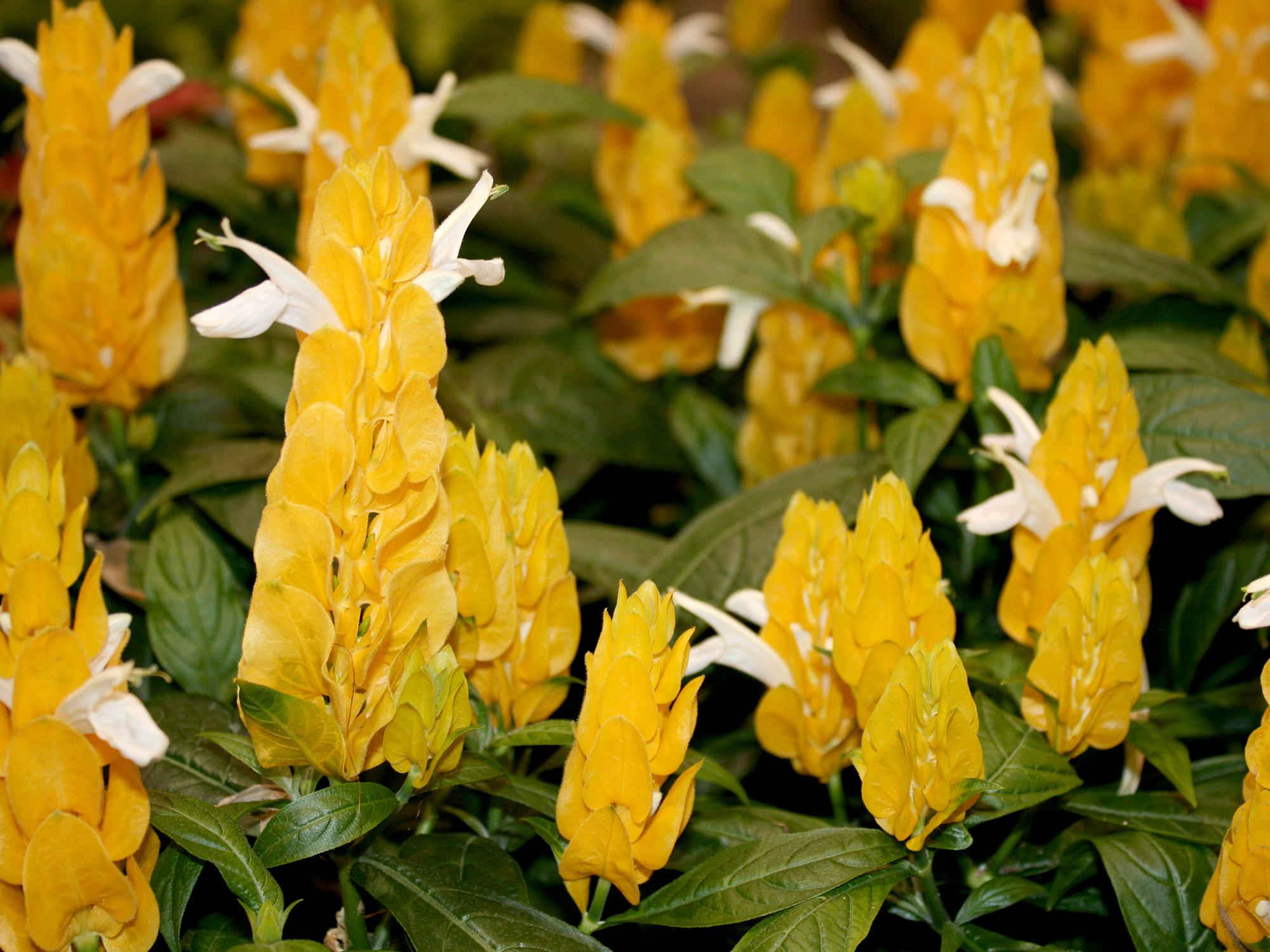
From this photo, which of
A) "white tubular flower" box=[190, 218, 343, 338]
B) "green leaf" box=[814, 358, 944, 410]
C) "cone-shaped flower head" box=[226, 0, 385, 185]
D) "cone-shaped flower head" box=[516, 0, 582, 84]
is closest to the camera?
"white tubular flower" box=[190, 218, 343, 338]

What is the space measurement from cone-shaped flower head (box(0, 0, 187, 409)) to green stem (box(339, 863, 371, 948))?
581mm

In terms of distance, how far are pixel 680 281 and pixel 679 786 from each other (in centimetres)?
68

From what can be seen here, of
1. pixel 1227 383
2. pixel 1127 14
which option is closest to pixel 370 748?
pixel 1227 383

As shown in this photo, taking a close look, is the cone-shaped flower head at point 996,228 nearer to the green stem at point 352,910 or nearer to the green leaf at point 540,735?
the green leaf at point 540,735

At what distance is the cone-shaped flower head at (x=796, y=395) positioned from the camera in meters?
1.37

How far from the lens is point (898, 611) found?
0.82m

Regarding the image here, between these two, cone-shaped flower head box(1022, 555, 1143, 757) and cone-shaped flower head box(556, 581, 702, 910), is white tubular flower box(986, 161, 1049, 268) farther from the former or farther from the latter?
cone-shaped flower head box(556, 581, 702, 910)

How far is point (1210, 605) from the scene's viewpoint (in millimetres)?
1159

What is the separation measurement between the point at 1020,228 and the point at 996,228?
22mm

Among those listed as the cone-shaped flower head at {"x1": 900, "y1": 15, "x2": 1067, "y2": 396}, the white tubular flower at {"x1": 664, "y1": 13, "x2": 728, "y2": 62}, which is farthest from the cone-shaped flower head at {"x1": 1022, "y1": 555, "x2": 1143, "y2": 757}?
the white tubular flower at {"x1": 664, "y1": 13, "x2": 728, "y2": 62}

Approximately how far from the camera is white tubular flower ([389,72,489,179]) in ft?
3.94

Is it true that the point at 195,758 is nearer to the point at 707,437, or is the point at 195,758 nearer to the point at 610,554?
the point at 610,554

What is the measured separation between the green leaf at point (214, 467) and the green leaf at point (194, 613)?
0.24 ft

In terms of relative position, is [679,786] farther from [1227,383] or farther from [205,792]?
[1227,383]
